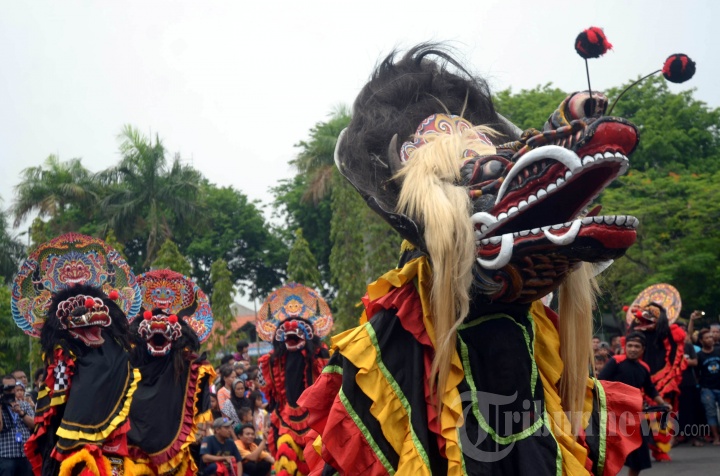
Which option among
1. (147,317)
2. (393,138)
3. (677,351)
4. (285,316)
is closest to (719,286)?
(677,351)

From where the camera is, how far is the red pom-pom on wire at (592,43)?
12.9 feet

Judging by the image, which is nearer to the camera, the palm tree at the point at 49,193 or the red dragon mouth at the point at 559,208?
the red dragon mouth at the point at 559,208

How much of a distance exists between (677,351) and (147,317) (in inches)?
268

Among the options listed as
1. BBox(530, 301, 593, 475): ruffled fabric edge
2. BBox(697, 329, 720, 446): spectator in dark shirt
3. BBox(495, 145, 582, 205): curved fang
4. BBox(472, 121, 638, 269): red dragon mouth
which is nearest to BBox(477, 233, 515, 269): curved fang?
BBox(472, 121, 638, 269): red dragon mouth

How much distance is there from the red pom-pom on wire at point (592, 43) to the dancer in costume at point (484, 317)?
18cm

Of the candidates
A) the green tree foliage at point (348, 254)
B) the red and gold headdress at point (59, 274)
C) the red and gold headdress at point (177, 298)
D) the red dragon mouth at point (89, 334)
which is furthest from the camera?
the green tree foliage at point (348, 254)

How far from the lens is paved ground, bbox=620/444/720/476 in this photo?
11.0 metres

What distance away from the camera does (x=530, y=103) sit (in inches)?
1309

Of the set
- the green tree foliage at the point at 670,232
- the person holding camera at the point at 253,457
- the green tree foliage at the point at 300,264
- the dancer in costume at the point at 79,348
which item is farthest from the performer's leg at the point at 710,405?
the green tree foliage at the point at 300,264

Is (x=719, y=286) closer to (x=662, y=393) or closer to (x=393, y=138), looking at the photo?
(x=662, y=393)

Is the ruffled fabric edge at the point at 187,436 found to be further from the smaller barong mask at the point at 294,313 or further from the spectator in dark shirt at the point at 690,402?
the spectator in dark shirt at the point at 690,402

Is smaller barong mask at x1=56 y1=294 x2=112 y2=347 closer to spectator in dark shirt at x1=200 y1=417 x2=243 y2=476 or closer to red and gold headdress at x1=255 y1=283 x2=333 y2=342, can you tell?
spectator in dark shirt at x1=200 y1=417 x2=243 y2=476

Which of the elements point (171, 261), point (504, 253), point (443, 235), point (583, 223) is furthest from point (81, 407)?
point (171, 261)

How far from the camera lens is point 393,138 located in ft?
15.3
